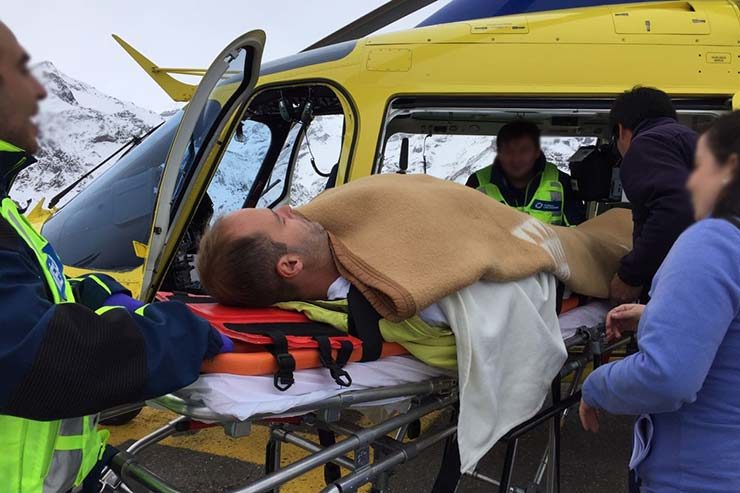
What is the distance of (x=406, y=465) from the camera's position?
10.5 feet

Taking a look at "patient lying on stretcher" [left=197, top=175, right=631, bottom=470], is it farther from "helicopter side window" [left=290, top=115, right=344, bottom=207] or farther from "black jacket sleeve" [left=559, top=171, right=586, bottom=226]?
"helicopter side window" [left=290, top=115, right=344, bottom=207]

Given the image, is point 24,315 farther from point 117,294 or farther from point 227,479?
point 227,479

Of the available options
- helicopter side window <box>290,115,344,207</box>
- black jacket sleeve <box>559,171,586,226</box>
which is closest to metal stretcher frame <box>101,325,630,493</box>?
black jacket sleeve <box>559,171,586,226</box>

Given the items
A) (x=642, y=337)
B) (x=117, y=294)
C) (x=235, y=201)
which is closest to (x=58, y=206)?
(x=235, y=201)

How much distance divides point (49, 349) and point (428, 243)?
3.47 feet

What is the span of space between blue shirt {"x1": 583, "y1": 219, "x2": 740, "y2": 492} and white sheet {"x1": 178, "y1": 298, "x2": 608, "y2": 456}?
35cm

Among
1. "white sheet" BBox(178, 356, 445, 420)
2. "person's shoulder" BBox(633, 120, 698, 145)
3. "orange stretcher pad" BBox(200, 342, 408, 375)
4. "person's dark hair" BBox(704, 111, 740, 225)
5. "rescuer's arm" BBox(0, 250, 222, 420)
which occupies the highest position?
"person's shoulder" BBox(633, 120, 698, 145)

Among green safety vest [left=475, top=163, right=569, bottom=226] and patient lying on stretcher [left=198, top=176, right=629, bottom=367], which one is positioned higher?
green safety vest [left=475, top=163, right=569, bottom=226]

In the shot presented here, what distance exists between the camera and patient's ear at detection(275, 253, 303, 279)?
1760 millimetres

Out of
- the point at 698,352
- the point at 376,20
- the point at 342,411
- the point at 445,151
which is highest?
the point at 376,20

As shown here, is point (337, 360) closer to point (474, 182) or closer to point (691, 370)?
point (691, 370)

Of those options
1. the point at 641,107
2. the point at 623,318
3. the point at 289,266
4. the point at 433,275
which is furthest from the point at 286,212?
the point at 641,107

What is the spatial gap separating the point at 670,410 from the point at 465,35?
2.53 metres

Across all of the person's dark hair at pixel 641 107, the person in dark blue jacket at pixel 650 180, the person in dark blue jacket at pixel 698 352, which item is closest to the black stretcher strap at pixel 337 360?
the person in dark blue jacket at pixel 698 352
